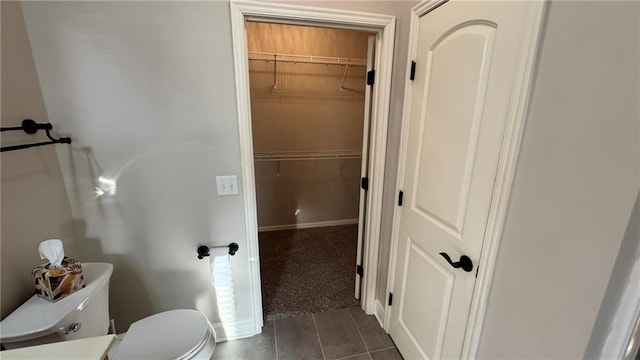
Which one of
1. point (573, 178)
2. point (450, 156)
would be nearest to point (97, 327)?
point (450, 156)

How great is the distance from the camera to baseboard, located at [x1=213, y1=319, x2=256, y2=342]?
1771 millimetres

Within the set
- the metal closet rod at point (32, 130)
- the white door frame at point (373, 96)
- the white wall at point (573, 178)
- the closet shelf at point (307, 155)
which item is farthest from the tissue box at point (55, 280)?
the closet shelf at point (307, 155)

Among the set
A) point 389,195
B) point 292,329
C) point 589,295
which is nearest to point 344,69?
point 389,195

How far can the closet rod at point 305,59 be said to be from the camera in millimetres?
2816

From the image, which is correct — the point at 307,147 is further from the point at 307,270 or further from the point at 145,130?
the point at 145,130

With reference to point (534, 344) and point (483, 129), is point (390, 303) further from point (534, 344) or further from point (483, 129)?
point (483, 129)

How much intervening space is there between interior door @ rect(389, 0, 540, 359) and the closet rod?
1.80 metres

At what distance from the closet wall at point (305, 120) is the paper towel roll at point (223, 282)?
166 cm

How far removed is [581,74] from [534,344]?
32.4 inches

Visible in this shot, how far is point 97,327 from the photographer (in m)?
1.19

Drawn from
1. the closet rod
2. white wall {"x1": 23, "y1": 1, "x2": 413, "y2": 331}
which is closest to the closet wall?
the closet rod

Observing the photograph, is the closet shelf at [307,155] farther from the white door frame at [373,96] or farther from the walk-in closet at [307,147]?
the white door frame at [373,96]

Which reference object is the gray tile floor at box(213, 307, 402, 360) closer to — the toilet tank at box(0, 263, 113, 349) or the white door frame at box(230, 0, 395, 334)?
the white door frame at box(230, 0, 395, 334)

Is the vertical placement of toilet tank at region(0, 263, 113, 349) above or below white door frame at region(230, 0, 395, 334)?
below
